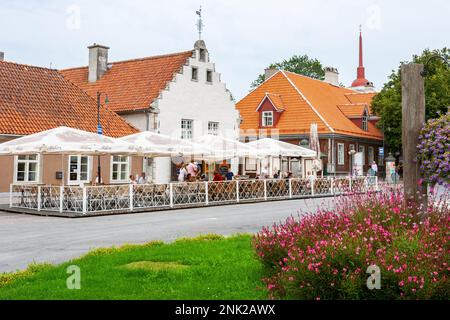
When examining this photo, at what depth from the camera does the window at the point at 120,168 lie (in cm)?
3257

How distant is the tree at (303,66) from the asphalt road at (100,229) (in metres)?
57.7

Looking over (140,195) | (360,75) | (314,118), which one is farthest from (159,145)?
(360,75)

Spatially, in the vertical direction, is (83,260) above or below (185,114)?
below

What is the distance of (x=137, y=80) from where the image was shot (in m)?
38.8

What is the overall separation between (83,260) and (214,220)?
8627mm

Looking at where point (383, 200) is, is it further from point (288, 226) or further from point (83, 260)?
point (83, 260)

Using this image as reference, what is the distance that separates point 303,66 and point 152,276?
7269cm

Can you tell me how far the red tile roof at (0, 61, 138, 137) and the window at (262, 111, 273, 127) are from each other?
18.8 meters

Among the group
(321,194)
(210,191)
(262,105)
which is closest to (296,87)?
(262,105)

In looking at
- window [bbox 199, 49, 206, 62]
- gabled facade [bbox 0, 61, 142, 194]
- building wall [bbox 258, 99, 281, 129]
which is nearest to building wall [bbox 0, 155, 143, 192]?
gabled facade [bbox 0, 61, 142, 194]

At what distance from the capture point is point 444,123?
781cm

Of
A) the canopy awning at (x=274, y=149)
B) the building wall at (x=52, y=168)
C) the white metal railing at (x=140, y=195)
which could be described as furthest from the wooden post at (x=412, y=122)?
the building wall at (x=52, y=168)

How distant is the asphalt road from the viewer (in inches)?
444
